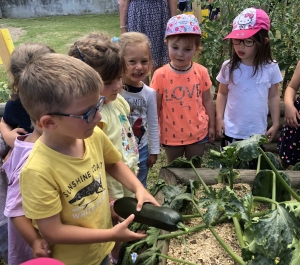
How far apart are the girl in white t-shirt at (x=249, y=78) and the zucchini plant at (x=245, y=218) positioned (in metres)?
0.72

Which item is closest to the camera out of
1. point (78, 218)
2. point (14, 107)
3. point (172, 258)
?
point (78, 218)

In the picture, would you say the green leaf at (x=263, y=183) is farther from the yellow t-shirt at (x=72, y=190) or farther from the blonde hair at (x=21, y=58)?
the blonde hair at (x=21, y=58)

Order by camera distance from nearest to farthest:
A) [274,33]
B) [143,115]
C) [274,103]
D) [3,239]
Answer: [3,239] → [143,115] → [274,103] → [274,33]

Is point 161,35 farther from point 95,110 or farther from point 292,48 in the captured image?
point 95,110

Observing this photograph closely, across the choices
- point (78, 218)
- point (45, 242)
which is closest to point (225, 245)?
point (78, 218)

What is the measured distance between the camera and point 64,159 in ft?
4.34

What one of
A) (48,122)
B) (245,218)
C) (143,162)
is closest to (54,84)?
(48,122)

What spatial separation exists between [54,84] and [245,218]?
2.99 ft

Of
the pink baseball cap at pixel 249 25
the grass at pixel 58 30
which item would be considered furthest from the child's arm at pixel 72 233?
the grass at pixel 58 30

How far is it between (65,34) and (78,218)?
10.4 metres

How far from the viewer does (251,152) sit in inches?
64.5

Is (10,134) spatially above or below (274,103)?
above

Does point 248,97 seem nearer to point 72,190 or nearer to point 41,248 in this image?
point 72,190

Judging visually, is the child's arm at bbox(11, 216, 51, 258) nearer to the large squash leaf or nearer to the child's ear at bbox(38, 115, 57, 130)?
the child's ear at bbox(38, 115, 57, 130)
